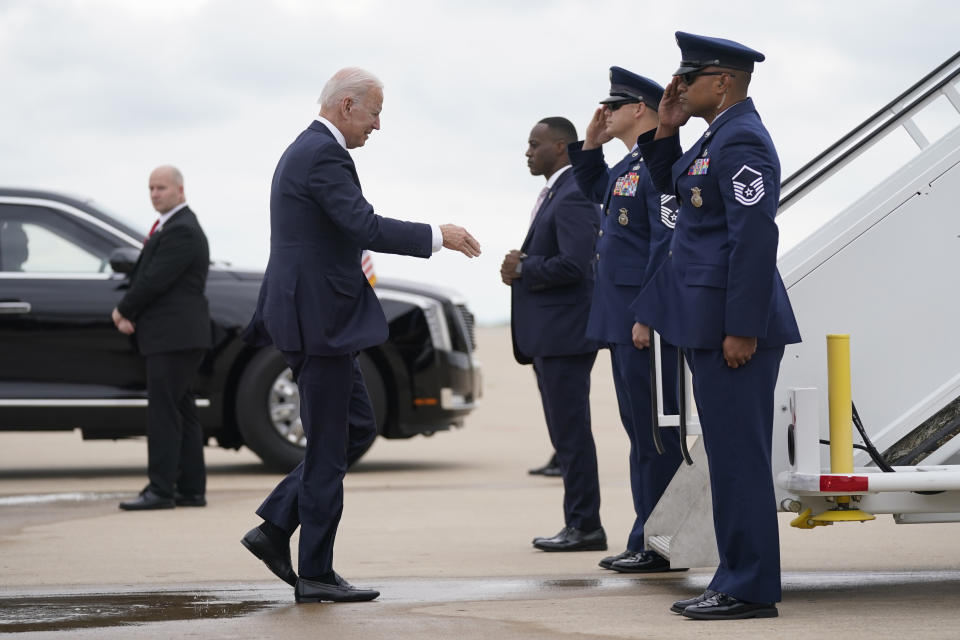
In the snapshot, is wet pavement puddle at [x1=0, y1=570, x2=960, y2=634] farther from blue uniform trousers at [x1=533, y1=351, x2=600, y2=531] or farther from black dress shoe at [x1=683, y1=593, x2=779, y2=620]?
blue uniform trousers at [x1=533, y1=351, x2=600, y2=531]

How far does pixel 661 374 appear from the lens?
5.91m

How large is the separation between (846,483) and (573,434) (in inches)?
86.3

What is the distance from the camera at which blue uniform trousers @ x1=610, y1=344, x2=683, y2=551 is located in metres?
6.24

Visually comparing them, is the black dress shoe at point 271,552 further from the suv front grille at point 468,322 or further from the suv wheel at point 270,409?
the suv front grille at point 468,322

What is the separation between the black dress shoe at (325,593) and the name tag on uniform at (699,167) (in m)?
1.94

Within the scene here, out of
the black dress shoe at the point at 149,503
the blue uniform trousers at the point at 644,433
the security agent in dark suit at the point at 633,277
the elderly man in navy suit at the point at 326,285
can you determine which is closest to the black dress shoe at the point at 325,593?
the elderly man in navy suit at the point at 326,285

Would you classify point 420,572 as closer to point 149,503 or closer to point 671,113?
point 671,113

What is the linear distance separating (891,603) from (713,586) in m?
0.75

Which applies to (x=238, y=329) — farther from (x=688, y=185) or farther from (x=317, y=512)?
(x=688, y=185)

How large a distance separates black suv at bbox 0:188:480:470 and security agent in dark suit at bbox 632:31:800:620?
18.4 feet

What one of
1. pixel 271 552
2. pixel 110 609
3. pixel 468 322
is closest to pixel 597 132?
pixel 271 552

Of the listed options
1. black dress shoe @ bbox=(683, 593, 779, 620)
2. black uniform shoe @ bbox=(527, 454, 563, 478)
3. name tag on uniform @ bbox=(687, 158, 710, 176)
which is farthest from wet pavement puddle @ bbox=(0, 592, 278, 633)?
black uniform shoe @ bbox=(527, 454, 563, 478)

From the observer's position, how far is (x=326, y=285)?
5.46m

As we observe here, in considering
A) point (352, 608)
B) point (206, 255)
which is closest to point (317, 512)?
point (352, 608)
